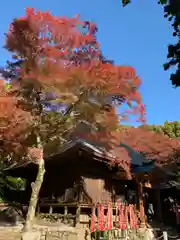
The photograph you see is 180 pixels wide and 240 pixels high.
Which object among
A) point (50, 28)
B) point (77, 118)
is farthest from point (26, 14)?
point (77, 118)

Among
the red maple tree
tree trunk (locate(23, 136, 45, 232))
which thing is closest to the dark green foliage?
the red maple tree

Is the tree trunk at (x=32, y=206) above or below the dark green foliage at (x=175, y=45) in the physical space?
below

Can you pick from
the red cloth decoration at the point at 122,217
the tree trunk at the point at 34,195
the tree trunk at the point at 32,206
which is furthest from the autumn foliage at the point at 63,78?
the red cloth decoration at the point at 122,217

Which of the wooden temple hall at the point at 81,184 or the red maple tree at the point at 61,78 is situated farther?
the wooden temple hall at the point at 81,184

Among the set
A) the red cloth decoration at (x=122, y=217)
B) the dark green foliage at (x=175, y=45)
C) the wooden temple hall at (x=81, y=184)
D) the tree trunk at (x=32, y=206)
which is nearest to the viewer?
the dark green foliage at (x=175, y=45)

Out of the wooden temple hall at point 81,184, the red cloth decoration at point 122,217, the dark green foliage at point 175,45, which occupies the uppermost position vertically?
the dark green foliage at point 175,45

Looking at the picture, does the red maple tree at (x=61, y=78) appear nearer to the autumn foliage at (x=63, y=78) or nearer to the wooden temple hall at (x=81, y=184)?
the autumn foliage at (x=63, y=78)

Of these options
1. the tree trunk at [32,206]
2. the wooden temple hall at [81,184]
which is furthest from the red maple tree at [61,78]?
the wooden temple hall at [81,184]

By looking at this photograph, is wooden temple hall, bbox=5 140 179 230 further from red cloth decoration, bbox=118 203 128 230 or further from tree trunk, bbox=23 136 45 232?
tree trunk, bbox=23 136 45 232

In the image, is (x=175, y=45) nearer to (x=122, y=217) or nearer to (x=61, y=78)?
(x=61, y=78)

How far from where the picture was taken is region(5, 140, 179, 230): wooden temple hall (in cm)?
1309

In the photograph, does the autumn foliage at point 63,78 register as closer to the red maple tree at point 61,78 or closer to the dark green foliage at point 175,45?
the red maple tree at point 61,78

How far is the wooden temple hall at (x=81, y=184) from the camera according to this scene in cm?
1309

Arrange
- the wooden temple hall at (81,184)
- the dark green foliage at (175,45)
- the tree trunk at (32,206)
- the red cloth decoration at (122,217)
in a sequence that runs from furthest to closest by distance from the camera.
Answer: the wooden temple hall at (81,184) → the red cloth decoration at (122,217) → the tree trunk at (32,206) → the dark green foliage at (175,45)
